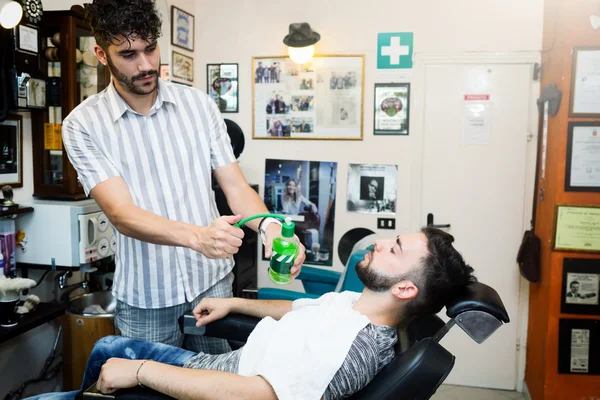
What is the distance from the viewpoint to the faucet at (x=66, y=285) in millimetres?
2535

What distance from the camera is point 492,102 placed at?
3.37m

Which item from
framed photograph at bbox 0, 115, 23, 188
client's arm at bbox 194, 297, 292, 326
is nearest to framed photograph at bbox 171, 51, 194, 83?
framed photograph at bbox 0, 115, 23, 188

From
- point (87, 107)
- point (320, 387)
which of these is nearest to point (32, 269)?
point (87, 107)

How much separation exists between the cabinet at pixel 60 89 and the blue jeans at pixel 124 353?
3.90 ft

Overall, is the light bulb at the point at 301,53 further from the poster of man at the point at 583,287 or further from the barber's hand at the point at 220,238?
the barber's hand at the point at 220,238

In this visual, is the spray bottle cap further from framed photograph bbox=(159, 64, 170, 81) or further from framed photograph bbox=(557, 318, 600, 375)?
framed photograph bbox=(159, 64, 170, 81)

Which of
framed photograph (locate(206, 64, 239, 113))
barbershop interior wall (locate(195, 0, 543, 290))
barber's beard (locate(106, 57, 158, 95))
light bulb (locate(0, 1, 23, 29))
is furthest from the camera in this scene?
framed photograph (locate(206, 64, 239, 113))

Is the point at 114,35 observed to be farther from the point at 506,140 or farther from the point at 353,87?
the point at 506,140

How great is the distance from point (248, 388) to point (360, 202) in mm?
2418

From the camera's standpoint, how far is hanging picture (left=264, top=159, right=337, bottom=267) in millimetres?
3600

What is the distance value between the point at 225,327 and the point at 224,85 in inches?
→ 94.9

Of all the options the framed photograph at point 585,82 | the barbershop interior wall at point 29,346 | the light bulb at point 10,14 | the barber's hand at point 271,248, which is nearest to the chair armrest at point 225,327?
the barber's hand at point 271,248

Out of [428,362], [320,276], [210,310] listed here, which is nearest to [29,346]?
[210,310]

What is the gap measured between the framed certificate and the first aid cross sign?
140 centimetres
